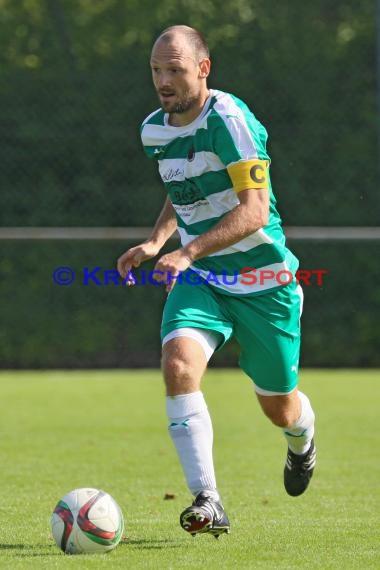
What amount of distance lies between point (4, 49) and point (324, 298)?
3.94 metres

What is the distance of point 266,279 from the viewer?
4.57 m

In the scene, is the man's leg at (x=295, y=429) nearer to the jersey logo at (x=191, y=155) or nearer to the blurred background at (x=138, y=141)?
the jersey logo at (x=191, y=155)

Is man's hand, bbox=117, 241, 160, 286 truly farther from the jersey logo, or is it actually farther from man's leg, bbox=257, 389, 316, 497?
man's leg, bbox=257, 389, 316, 497

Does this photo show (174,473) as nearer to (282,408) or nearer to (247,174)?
(282,408)

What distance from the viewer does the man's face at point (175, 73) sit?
14.1 ft

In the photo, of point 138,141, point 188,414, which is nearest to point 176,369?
point 188,414

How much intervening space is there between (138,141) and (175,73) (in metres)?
6.97

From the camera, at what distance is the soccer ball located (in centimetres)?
394

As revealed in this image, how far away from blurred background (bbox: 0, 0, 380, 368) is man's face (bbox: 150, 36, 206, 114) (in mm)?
6839

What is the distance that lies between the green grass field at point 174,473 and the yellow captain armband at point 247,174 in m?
1.29

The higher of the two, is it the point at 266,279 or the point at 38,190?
the point at 266,279

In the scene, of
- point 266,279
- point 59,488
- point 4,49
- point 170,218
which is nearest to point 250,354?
point 266,279

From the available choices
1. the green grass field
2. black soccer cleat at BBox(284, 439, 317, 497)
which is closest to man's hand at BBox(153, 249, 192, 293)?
the green grass field

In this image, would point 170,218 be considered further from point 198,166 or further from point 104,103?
point 104,103
